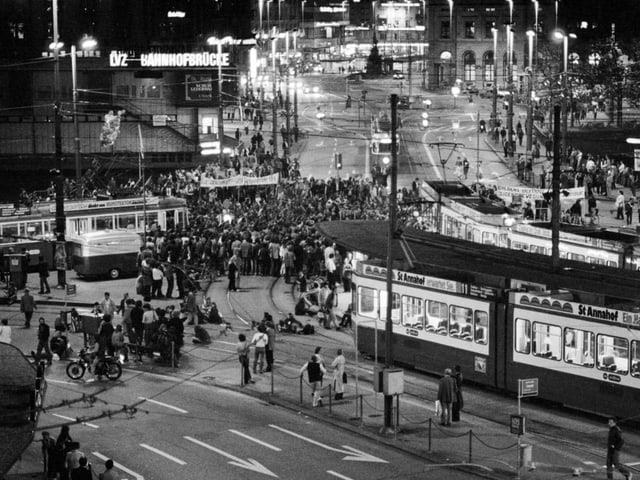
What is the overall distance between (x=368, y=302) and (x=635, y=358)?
9.85 m

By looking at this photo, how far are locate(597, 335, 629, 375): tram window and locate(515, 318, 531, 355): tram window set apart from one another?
217cm

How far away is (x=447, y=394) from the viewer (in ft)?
96.3

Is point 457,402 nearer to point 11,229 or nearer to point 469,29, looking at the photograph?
point 11,229

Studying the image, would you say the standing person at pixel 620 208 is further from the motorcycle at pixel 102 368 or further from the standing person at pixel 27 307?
the motorcycle at pixel 102 368

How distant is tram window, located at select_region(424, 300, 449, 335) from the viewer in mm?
33984

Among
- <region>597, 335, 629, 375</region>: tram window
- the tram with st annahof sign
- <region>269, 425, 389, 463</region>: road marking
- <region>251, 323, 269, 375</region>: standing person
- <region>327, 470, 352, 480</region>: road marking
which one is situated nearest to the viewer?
<region>327, 470, 352, 480</region>: road marking

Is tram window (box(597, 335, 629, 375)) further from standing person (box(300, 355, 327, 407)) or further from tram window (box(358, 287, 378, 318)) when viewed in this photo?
tram window (box(358, 287, 378, 318))

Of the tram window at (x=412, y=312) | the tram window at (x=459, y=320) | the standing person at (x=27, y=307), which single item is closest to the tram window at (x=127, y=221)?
the standing person at (x=27, y=307)

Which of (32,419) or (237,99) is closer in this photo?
(32,419)

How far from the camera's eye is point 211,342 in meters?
38.8

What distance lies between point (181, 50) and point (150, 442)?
269 feet

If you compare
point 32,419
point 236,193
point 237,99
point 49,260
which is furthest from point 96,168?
point 32,419

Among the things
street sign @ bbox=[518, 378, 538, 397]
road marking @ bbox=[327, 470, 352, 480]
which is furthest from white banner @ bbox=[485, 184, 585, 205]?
road marking @ bbox=[327, 470, 352, 480]

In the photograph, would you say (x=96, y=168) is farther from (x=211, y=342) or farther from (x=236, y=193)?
(x=211, y=342)
